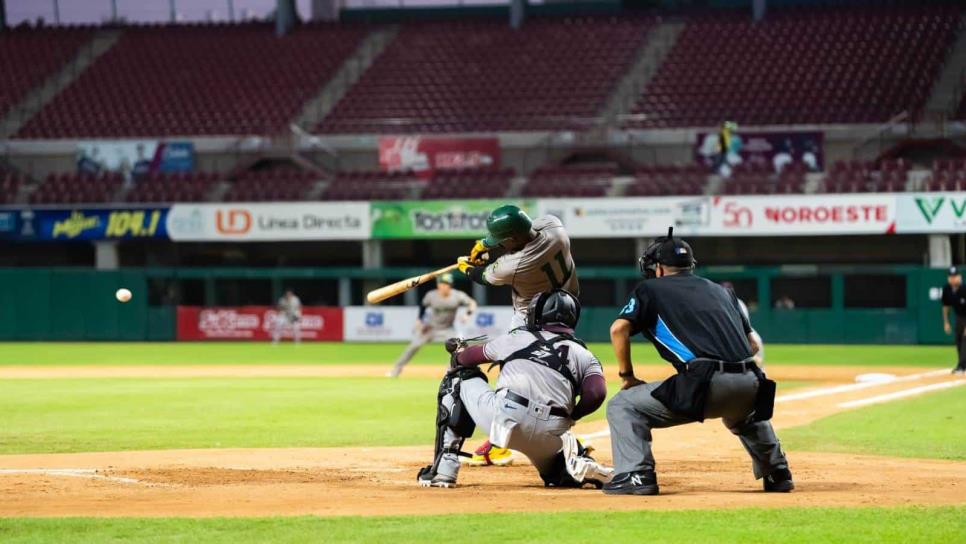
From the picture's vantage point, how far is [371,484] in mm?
9883

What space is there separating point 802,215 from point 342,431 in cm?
2472

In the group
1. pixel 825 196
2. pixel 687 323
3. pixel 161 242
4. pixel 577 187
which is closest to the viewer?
pixel 687 323

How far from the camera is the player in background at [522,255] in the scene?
9234mm

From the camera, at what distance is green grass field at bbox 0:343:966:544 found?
288 inches

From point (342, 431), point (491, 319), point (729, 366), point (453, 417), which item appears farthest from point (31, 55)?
point (729, 366)

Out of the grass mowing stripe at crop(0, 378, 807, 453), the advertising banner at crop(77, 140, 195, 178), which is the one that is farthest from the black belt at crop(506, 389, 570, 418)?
the advertising banner at crop(77, 140, 195, 178)

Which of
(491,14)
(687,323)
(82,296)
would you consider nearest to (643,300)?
(687,323)

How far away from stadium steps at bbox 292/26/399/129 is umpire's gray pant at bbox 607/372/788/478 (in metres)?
36.6

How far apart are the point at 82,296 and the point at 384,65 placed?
13.0 metres

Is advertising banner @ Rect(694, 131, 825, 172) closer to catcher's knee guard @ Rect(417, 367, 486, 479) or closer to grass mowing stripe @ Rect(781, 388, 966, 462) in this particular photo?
grass mowing stripe @ Rect(781, 388, 966, 462)

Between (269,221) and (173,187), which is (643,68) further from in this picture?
(173,187)

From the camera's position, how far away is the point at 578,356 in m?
9.33

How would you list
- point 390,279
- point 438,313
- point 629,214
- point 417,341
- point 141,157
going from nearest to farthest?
point 417,341 → point 438,313 → point 629,214 → point 390,279 → point 141,157

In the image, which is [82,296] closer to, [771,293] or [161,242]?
[161,242]
